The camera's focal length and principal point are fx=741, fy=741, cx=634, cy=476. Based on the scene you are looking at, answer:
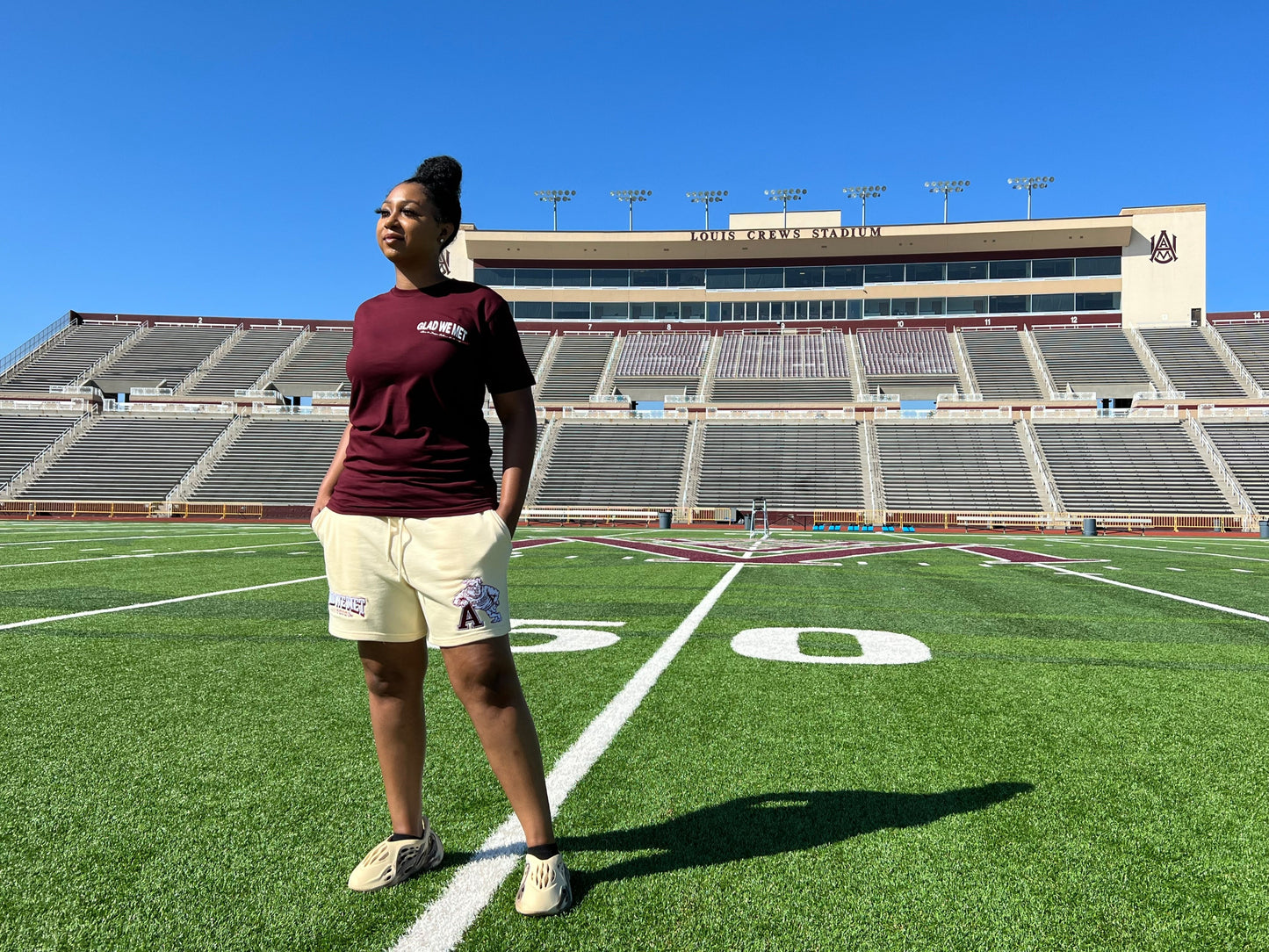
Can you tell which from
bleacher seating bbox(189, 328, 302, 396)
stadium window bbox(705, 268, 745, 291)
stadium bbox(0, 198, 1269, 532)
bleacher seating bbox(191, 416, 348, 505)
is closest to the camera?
stadium bbox(0, 198, 1269, 532)

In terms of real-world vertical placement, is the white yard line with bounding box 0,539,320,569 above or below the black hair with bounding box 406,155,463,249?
below

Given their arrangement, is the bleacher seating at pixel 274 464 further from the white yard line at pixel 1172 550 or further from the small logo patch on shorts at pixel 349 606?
the small logo patch on shorts at pixel 349 606

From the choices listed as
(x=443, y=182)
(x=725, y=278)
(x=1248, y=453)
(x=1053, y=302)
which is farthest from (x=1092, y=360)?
(x=443, y=182)

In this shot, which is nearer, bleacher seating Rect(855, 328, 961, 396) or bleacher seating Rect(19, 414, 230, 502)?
bleacher seating Rect(19, 414, 230, 502)

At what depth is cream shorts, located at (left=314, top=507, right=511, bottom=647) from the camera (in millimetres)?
2025

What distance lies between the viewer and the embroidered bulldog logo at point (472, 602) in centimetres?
202

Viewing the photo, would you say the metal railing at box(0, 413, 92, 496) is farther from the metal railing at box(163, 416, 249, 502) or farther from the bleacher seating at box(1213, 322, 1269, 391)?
the bleacher seating at box(1213, 322, 1269, 391)

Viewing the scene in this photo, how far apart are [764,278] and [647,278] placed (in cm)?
809

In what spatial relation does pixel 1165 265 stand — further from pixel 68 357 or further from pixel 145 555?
pixel 68 357

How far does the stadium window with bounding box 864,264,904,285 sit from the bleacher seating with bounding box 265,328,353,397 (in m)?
33.3

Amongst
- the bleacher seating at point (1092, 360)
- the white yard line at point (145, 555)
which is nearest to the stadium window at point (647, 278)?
the bleacher seating at point (1092, 360)

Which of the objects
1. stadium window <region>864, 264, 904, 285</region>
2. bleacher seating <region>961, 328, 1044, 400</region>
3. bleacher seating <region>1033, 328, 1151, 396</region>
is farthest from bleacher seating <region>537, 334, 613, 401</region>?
bleacher seating <region>1033, 328, 1151, 396</region>

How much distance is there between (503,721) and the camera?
6.79 feet

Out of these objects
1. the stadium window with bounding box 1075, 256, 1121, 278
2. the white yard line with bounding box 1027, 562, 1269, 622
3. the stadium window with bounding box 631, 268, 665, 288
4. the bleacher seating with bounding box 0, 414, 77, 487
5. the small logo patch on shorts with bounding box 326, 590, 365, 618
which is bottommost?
the white yard line with bounding box 1027, 562, 1269, 622
